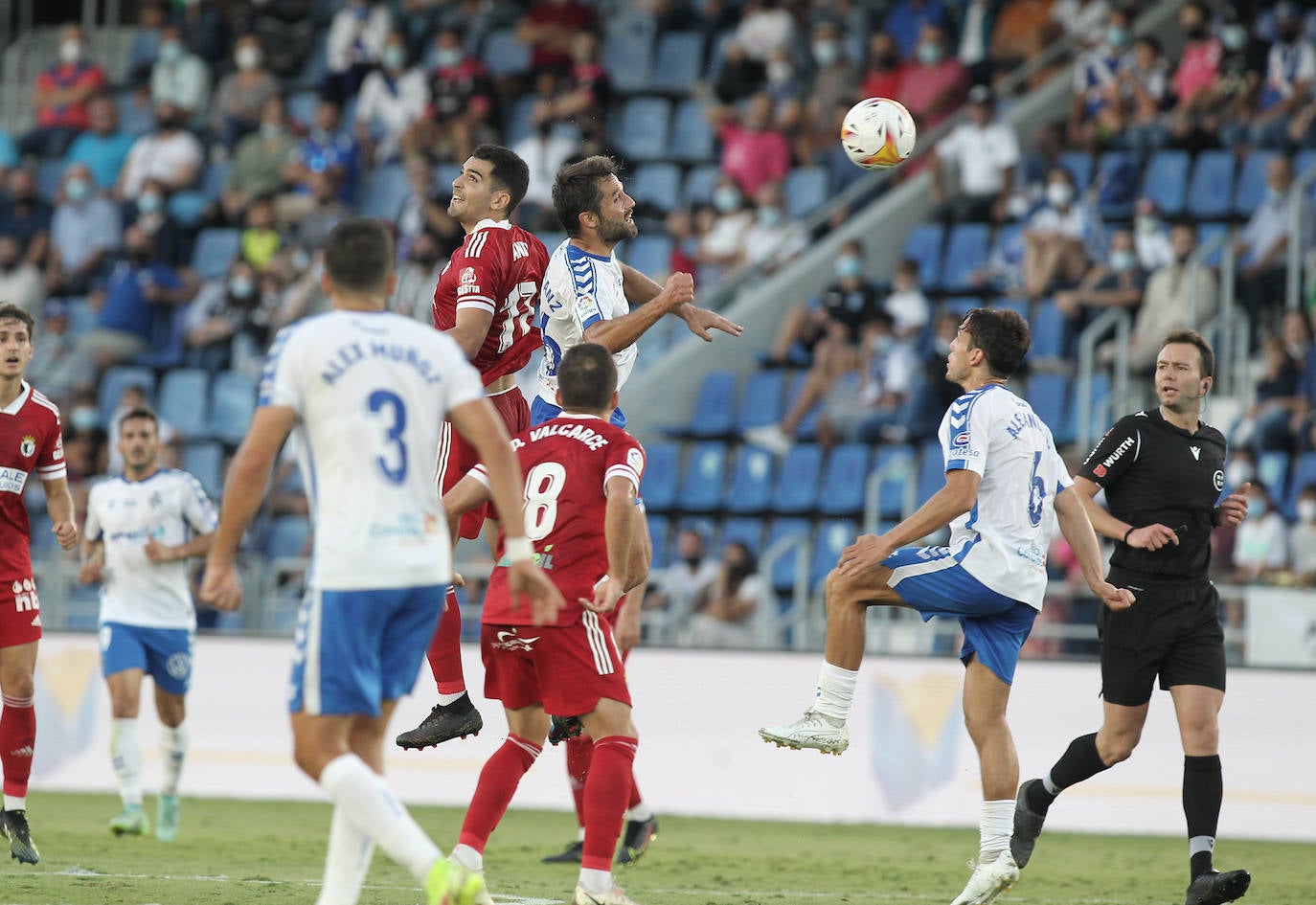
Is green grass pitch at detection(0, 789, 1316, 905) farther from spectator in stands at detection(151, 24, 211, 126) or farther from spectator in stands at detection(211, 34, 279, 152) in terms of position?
spectator in stands at detection(151, 24, 211, 126)

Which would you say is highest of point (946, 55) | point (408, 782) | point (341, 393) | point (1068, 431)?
point (946, 55)

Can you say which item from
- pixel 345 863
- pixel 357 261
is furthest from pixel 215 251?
pixel 345 863

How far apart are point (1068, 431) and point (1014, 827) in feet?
25.8

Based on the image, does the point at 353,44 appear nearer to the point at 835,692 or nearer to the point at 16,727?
the point at 16,727

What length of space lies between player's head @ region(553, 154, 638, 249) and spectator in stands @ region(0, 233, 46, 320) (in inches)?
535

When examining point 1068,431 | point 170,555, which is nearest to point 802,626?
point 1068,431

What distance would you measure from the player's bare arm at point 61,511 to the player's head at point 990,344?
182 inches

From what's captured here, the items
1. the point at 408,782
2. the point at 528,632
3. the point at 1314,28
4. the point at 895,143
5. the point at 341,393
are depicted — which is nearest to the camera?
the point at 341,393

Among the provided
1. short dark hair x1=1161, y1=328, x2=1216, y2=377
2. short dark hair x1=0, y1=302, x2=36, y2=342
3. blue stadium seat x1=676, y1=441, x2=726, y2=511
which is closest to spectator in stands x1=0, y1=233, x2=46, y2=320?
blue stadium seat x1=676, y1=441, x2=726, y2=511

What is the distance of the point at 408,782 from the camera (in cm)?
1368

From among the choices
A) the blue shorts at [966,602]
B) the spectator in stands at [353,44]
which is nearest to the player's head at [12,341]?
the blue shorts at [966,602]

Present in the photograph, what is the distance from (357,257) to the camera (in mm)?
6055

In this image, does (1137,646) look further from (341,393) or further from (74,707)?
(74,707)

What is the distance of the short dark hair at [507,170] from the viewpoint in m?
8.55
